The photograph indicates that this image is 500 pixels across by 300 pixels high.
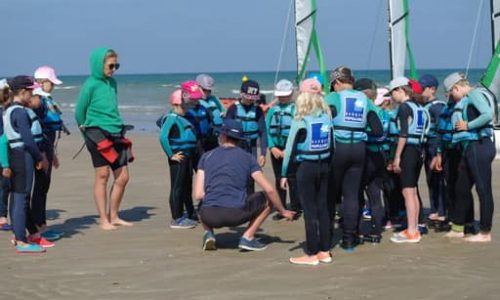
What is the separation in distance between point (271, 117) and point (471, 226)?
250 centimetres

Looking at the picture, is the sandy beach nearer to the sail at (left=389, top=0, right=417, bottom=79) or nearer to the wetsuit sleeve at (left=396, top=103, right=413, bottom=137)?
the wetsuit sleeve at (left=396, top=103, right=413, bottom=137)

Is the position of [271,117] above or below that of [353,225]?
above

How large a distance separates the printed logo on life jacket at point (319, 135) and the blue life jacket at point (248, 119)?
2100 mm

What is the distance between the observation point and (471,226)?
7.96m

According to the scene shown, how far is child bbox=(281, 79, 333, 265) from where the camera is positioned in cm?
675

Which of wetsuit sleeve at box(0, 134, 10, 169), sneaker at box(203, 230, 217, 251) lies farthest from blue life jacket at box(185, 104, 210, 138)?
wetsuit sleeve at box(0, 134, 10, 169)

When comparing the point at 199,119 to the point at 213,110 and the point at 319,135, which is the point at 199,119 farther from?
the point at 319,135

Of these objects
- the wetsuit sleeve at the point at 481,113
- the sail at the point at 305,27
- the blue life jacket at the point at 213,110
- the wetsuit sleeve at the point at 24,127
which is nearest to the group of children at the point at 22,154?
the wetsuit sleeve at the point at 24,127

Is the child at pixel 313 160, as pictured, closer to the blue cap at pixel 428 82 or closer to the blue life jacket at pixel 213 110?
the blue cap at pixel 428 82

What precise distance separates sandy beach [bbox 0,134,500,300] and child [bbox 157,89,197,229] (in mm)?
220

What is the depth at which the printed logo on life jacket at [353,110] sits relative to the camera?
710 centimetres

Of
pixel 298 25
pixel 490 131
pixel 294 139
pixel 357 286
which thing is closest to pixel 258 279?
pixel 357 286

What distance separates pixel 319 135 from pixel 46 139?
3163mm

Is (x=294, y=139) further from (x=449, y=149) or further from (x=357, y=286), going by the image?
(x=449, y=149)
